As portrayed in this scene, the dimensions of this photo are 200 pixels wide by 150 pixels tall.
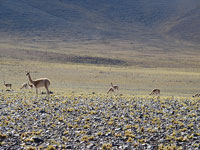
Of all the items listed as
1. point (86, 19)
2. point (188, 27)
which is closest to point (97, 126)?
point (86, 19)

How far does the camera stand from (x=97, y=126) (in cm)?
1217

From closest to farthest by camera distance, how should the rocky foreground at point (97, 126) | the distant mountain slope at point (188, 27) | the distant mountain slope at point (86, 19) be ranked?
the rocky foreground at point (97, 126) < the distant mountain slope at point (86, 19) < the distant mountain slope at point (188, 27)

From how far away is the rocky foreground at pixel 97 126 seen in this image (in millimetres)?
10500

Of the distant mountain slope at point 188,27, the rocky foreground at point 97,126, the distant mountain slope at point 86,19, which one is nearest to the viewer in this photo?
the rocky foreground at point 97,126

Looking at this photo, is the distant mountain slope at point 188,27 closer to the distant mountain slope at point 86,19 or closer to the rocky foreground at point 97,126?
the distant mountain slope at point 86,19

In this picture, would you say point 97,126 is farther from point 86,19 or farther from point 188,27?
point 188,27

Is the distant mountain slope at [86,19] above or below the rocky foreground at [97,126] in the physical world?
above

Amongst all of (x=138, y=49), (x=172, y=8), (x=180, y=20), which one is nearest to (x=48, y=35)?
(x=138, y=49)

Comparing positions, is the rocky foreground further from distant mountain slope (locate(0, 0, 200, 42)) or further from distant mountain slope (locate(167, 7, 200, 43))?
distant mountain slope (locate(167, 7, 200, 43))

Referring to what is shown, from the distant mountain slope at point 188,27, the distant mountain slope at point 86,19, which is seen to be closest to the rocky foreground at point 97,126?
the distant mountain slope at point 86,19

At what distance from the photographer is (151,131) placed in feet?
38.1

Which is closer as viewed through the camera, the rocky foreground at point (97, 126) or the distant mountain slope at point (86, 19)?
the rocky foreground at point (97, 126)

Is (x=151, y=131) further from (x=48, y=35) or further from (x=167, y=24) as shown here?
(x=167, y=24)

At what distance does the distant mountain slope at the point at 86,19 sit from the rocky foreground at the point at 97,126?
405 ft
